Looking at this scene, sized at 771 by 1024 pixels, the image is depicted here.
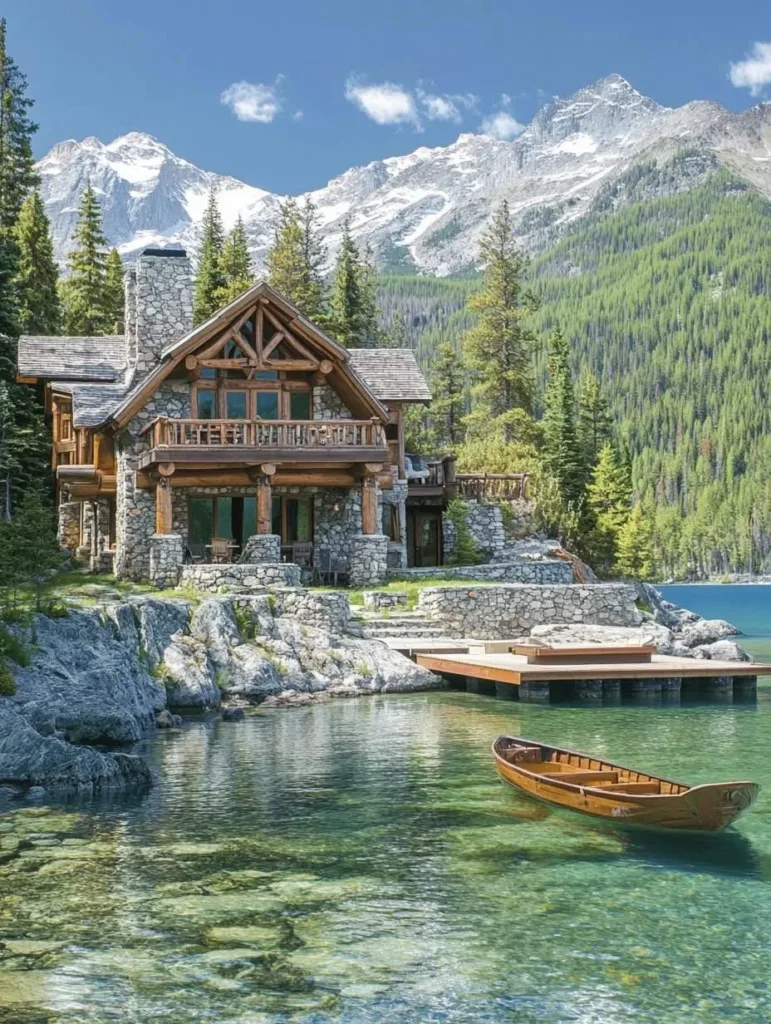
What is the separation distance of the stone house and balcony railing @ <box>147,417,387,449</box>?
4 cm

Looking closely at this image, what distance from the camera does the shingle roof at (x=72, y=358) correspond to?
37.8 m

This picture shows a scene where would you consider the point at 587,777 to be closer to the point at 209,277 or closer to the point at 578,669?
the point at 578,669

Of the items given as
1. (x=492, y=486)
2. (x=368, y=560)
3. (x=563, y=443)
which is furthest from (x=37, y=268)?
(x=563, y=443)

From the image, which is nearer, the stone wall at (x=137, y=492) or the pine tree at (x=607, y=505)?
the stone wall at (x=137, y=492)

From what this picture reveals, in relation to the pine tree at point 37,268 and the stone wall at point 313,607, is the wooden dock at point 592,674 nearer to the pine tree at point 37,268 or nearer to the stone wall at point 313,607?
the stone wall at point 313,607

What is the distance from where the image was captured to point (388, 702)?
23859 mm

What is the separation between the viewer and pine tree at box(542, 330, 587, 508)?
51.4 metres

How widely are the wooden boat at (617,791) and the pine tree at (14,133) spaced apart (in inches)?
1661

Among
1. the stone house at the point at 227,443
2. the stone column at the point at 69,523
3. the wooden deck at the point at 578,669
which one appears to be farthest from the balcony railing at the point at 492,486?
the wooden deck at the point at 578,669

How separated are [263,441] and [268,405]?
2.77 m

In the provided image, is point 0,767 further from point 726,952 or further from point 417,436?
point 417,436

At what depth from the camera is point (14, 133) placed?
50.6 meters

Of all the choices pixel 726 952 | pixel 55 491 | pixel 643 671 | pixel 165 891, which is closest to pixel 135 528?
pixel 55 491

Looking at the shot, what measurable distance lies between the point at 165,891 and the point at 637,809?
525cm
